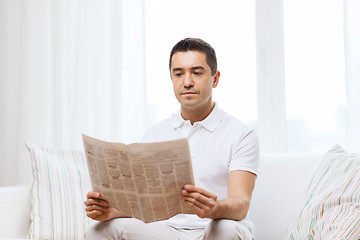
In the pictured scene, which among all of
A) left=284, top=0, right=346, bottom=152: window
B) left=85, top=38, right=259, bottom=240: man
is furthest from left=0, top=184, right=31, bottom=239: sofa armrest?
left=284, top=0, right=346, bottom=152: window

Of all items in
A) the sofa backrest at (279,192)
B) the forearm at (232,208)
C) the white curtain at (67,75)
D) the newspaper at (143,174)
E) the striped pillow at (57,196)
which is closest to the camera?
the newspaper at (143,174)

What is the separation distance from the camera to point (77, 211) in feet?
6.68

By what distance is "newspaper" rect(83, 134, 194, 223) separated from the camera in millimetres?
1199

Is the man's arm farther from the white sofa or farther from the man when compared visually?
the white sofa

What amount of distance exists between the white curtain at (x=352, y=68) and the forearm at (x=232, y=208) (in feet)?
3.22

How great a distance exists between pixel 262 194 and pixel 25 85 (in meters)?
1.71

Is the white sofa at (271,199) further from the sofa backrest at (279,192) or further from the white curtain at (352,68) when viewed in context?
the white curtain at (352,68)

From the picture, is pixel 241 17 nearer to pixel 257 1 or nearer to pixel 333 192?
pixel 257 1

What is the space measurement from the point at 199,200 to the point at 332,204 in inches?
21.4

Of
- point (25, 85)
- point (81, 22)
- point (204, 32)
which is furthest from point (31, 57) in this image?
point (204, 32)

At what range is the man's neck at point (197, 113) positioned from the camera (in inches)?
69.9

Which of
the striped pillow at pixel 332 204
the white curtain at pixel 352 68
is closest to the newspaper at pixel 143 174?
the striped pillow at pixel 332 204

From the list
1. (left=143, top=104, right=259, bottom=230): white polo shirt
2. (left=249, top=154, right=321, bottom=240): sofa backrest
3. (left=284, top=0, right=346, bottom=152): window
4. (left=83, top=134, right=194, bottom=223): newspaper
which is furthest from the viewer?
(left=284, top=0, right=346, bottom=152): window

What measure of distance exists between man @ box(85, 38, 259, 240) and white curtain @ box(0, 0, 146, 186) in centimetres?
94
